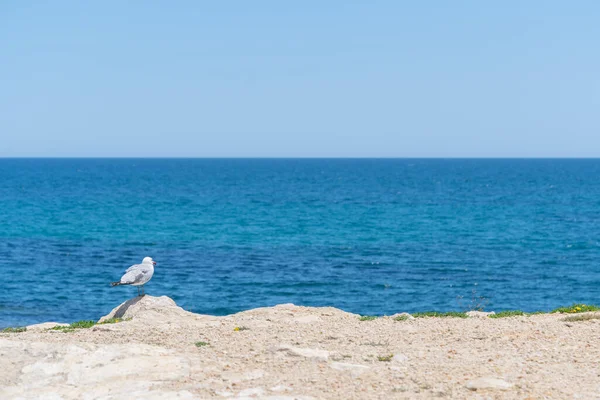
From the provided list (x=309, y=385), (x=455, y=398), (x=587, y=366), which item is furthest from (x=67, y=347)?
(x=587, y=366)

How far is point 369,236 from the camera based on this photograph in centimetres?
4994

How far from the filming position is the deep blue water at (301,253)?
30531 millimetres

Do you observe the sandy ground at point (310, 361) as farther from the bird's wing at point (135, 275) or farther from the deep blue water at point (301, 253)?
the deep blue water at point (301, 253)

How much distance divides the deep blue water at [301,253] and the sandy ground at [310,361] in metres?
14.2

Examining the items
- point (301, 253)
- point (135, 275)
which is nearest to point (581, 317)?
point (135, 275)

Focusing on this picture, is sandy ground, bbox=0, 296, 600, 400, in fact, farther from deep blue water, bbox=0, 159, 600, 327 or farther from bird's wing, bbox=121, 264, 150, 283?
deep blue water, bbox=0, 159, 600, 327

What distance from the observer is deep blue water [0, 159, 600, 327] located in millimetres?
30531

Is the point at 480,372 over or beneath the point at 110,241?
over

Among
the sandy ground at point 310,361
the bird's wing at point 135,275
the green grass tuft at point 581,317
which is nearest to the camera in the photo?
the sandy ground at point 310,361

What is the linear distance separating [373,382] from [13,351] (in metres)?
6.14

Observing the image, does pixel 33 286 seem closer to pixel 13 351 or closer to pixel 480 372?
pixel 13 351

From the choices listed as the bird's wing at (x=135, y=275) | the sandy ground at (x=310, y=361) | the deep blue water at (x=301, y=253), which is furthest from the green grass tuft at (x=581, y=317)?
the deep blue water at (x=301, y=253)

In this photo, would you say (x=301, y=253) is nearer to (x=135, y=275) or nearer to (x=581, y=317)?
(x=135, y=275)

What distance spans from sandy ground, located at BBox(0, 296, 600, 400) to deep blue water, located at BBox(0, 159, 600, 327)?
1422 cm
